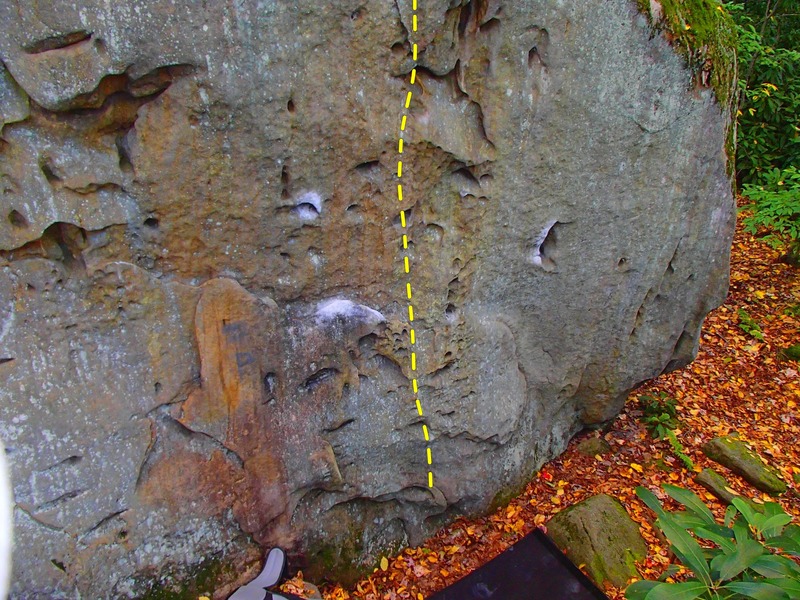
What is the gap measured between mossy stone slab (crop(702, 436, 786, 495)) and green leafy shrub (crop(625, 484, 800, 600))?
3.78 feet

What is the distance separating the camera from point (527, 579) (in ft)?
13.3

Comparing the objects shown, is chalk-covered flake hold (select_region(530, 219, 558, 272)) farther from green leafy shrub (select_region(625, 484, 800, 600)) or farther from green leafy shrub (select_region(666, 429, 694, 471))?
green leafy shrub (select_region(666, 429, 694, 471))

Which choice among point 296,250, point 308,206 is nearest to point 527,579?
point 296,250

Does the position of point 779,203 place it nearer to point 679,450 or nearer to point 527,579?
point 679,450

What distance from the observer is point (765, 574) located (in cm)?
350

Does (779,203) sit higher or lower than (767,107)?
lower

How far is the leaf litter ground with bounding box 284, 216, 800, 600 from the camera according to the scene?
4.22 meters

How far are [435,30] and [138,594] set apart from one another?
351 cm

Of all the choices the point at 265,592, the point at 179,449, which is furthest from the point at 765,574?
the point at 179,449

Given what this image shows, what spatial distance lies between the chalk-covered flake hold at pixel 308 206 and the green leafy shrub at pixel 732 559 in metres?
2.83

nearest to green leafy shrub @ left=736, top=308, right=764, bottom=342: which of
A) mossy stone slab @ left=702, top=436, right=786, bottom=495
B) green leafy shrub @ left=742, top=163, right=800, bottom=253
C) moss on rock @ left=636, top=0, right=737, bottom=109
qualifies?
green leafy shrub @ left=742, top=163, right=800, bottom=253

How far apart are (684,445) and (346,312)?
3.61 m

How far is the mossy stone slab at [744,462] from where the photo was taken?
506 cm

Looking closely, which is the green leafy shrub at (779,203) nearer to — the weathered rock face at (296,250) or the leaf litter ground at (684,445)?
the leaf litter ground at (684,445)
